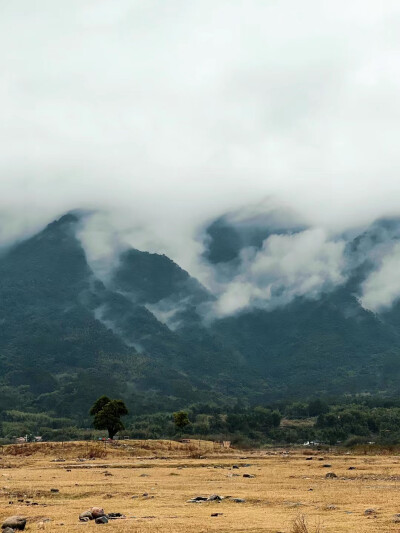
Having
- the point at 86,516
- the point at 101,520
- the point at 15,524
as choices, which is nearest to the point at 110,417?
the point at 86,516

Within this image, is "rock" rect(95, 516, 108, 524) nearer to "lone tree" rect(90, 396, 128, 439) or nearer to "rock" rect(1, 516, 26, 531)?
"rock" rect(1, 516, 26, 531)

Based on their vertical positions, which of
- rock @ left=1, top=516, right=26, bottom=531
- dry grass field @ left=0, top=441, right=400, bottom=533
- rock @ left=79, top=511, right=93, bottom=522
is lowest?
dry grass field @ left=0, top=441, right=400, bottom=533

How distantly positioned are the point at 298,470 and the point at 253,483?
19211mm

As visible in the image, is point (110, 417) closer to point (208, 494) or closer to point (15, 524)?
point (208, 494)

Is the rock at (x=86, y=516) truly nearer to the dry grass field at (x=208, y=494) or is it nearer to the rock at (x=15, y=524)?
the dry grass field at (x=208, y=494)

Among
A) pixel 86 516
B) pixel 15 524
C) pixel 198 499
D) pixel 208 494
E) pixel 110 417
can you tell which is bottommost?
pixel 208 494

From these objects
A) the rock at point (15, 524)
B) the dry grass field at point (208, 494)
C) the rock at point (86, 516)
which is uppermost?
the rock at point (15, 524)

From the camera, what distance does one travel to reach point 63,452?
365ft

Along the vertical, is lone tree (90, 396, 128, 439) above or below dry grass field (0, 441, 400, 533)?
above

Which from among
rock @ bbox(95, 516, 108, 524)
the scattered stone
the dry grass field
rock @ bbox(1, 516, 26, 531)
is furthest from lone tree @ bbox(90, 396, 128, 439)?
rock @ bbox(1, 516, 26, 531)

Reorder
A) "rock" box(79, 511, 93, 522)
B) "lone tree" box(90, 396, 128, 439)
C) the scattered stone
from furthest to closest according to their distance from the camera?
"lone tree" box(90, 396, 128, 439)
the scattered stone
"rock" box(79, 511, 93, 522)

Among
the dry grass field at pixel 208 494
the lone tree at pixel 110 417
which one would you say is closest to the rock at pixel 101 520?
the dry grass field at pixel 208 494

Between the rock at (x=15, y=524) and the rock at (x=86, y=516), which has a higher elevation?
the rock at (x=15, y=524)

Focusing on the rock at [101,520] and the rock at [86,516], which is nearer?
the rock at [101,520]
